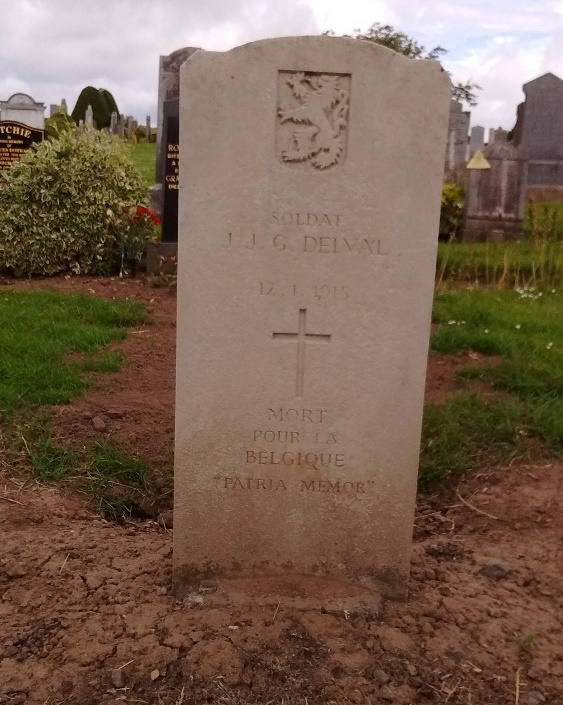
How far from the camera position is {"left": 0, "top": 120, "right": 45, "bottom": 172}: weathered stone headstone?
11102 mm

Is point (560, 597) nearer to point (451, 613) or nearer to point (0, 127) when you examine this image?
point (451, 613)

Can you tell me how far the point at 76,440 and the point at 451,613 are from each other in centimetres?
214

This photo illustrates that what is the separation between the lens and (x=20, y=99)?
1591cm

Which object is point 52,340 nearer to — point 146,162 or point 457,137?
point 457,137

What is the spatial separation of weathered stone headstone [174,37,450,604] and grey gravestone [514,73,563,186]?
1720 centimetres

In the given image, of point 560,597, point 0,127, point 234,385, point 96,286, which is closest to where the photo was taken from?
point 234,385

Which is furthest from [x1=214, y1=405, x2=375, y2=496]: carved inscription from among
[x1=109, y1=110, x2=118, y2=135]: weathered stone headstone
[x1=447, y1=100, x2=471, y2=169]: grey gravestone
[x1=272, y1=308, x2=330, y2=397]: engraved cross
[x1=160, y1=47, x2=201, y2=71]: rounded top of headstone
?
[x1=109, y1=110, x2=118, y2=135]: weathered stone headstone

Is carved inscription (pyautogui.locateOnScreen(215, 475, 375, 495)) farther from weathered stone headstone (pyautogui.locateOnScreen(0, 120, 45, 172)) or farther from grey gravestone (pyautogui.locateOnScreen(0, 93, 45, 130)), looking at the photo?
grey gravestone (pyautogui.locateOnScreen(0, 93, 45, 130))

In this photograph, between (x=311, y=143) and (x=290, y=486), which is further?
(x=290, y=486)

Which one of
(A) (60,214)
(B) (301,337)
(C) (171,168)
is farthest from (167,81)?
(B) (301,337)

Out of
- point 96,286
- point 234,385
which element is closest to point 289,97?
point 234,385

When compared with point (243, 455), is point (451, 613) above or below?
below

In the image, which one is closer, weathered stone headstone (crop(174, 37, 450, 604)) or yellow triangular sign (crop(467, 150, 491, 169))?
weathered stone headstone (crop(174, 37, 450, 604))

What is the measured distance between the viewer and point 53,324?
19.1ft
